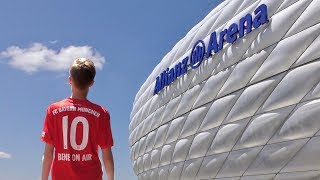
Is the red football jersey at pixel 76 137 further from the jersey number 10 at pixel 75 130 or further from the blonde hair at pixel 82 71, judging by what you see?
the blonde hair at pixel 82 71

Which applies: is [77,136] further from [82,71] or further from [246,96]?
[246,96]

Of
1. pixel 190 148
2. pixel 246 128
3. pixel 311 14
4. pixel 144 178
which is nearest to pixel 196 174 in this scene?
pixel 190 148

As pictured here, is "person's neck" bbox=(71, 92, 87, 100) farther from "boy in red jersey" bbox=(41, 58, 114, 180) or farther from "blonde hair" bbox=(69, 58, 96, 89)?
"blonde hair" bbox=(69, 58, 96, 89)

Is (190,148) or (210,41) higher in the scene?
(210,41)

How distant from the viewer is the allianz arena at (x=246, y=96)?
43.5ft

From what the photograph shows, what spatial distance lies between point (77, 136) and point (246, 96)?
13717 millimetres

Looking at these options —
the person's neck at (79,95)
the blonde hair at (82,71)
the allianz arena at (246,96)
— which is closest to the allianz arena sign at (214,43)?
the allianz arena at (246,96)

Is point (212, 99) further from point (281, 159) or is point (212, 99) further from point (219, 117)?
point (281, 159)

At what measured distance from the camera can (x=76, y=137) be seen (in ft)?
10.5

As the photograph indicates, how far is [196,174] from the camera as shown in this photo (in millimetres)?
21406

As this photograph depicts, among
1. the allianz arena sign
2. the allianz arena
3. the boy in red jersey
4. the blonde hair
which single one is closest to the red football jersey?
the boy in red jersey

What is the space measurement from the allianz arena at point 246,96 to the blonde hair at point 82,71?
10.4 m

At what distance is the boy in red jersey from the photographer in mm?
3143

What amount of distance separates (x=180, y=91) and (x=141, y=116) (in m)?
10.7
